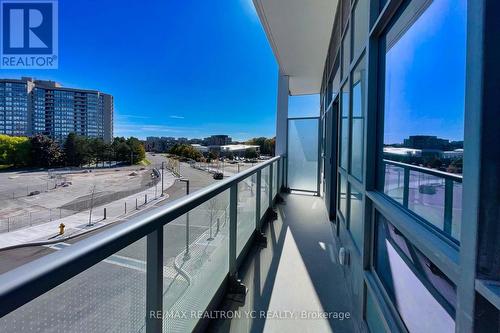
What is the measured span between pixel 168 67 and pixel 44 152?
27.3m

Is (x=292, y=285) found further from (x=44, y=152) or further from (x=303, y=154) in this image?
(x=44, y=152)

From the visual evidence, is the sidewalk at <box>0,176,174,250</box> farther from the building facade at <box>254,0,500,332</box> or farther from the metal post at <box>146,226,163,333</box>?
the building facade at <box>254,0,500,332</box>

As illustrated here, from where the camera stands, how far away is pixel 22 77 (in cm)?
4753

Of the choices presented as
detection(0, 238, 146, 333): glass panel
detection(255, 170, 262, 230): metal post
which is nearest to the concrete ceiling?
detection(255, 170, 262, 230): metal post

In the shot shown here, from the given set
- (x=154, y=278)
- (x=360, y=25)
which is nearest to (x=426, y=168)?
(x=154, y=278)

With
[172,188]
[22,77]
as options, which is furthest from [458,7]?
[22,77]

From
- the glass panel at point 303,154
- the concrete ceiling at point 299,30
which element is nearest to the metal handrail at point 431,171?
the concrete ceiling at point 299,30

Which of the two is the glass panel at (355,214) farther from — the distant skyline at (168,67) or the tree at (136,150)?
the tree at (136,150)

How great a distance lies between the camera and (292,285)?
83.0 inches

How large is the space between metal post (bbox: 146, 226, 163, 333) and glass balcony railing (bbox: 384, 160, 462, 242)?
100 cm

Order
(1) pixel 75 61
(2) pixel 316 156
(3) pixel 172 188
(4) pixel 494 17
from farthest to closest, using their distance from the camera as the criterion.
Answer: (1) pixel 75 61, (3) pixel 172 188, (2) pixel 316 156, (4) pixel 494 17

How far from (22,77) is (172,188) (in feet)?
140

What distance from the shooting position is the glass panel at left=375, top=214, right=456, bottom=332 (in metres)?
0.74

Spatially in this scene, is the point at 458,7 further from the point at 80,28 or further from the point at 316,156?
the point at 80,28
